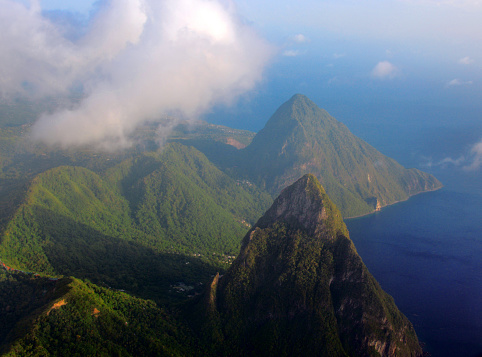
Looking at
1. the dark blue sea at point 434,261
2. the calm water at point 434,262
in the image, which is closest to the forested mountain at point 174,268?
the dark blue sea at point 434,261

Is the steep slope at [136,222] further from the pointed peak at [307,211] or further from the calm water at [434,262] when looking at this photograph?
the calm water at [434,262]

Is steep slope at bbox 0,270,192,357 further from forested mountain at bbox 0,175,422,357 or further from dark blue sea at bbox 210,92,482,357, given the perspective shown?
dark blue sea at bbox 210,92,482,357

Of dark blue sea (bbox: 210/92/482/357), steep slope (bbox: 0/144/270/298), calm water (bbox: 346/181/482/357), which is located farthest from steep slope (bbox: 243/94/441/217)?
steep slope (bbox: 0/144/270/298)

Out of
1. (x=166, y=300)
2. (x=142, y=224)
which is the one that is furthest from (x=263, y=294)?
(x=142, y=224)

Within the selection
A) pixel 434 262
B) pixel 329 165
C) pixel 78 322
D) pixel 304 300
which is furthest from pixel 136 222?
pixel 329 165

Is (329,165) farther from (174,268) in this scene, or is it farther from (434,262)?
(174,268)

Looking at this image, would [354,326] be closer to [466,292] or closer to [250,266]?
[250,266]

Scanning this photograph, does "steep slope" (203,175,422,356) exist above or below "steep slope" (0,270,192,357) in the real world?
above
